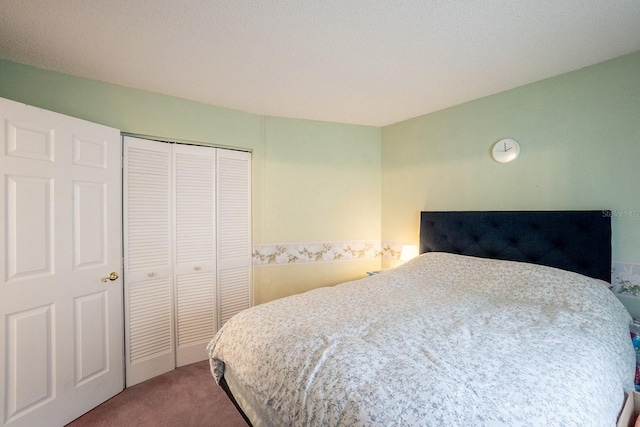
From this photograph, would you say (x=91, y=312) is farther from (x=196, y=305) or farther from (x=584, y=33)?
(x=584, y=33)

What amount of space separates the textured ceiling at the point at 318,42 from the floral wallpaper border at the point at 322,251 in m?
1.43

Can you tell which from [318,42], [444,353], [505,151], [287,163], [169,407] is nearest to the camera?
[444,353]

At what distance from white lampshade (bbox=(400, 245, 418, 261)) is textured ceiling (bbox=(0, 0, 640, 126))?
4.45 feet

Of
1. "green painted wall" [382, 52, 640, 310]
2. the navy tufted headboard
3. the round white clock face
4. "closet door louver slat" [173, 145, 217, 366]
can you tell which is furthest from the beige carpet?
the round white clock face

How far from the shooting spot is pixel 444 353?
3.45 ft

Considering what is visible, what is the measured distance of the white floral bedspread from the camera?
81cm

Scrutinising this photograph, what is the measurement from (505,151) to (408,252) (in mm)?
1162

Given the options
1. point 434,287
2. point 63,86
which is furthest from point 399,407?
point 63,86

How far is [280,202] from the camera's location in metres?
2.85

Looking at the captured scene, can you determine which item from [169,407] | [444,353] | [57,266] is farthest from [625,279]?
[57,266]

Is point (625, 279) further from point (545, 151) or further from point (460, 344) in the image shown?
point (460, 344)

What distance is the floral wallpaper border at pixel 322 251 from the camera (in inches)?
110

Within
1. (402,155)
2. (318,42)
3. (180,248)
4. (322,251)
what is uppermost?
(318,42)

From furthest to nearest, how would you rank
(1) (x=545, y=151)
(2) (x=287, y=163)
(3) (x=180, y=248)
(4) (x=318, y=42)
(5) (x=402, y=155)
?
(5) (x=402, y=155)
(2) (x=287, y=163)
(3) (x=180, y=248)
(1) (x=545, y=151)
(4) (x=318, y=42)
